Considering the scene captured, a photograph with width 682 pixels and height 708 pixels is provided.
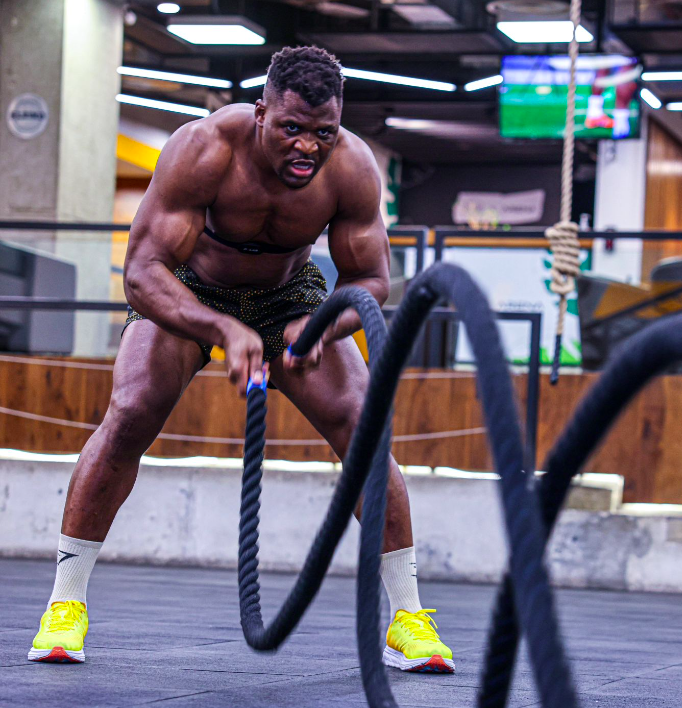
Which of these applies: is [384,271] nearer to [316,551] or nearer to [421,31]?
[316,551]

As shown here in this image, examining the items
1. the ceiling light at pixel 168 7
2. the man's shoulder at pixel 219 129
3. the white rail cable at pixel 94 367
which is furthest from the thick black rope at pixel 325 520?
the ceiling light at pixel 168 7

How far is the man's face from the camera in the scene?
2.34 metres

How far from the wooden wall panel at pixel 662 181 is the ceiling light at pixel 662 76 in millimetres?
1839

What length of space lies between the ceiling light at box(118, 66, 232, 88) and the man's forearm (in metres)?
9.10

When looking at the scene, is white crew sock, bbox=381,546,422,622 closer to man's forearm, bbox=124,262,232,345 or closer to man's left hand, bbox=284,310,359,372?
man's left hand, bbox=284,310,359,372

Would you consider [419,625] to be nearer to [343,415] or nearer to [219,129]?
[343,415]

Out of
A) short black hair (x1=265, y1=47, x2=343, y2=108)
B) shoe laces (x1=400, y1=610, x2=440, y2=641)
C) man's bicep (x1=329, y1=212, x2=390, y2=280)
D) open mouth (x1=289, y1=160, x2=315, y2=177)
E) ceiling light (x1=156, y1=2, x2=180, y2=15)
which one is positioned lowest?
shoe laces (x1=400, y1=610, x2=440, y2=641)

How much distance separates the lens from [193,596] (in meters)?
4.27

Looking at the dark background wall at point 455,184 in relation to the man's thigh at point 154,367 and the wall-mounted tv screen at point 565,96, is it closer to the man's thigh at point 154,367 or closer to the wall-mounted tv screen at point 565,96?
the wall-mounted tv screen at point 565,96

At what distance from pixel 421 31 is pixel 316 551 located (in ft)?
28.9

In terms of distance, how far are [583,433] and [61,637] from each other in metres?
1.62

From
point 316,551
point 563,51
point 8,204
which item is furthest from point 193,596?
point 563,51

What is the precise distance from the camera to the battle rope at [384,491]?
3.37 feet

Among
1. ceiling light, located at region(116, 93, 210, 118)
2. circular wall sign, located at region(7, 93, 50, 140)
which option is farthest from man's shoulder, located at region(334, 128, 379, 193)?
ceiling light, located at region(116, 93, 210, 118)
